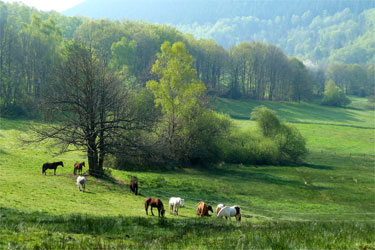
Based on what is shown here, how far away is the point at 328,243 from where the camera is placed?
31.0 feet

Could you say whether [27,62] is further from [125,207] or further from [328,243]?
[328,243]

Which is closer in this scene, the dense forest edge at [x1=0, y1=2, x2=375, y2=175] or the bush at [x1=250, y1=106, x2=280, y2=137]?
the dense forest edge at [x1=0, y1=2, x2=375, y2=175]

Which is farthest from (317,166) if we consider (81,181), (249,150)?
(81,181)

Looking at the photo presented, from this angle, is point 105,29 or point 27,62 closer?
point 27,62

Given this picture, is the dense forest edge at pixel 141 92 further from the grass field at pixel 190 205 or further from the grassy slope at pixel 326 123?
the grassy slope at pixel 326 123

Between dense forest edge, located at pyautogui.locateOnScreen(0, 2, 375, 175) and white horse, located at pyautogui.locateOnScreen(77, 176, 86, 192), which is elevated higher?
dense forest edge, located at pyautogui.locateOnScreen(0, 2, 375, 175)

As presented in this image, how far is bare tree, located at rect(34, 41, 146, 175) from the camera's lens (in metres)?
36.1

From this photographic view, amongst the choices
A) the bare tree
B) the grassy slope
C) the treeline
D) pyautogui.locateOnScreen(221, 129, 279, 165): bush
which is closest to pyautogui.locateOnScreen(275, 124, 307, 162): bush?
pyautogui.locateOnScreen(221, 129, 279, 165): bush

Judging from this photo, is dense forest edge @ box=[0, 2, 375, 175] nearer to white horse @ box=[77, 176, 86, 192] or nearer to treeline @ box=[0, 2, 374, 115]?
treeline @ box=[0, 2, 374, 115]

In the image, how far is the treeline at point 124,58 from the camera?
262 ft

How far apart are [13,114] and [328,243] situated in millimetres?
76736

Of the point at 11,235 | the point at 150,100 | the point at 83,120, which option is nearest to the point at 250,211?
the point at 83,120

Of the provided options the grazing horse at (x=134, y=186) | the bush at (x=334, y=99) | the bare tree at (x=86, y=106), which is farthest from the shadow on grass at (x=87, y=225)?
the bush at (x=334, y=99)

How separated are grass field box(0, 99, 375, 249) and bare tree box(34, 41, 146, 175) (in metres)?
2.93
